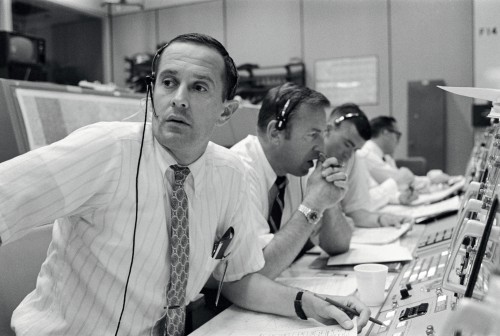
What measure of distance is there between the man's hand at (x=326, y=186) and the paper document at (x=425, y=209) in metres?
0.85

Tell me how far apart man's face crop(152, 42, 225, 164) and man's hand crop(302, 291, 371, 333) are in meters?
0.43

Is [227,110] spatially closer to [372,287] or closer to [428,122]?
[372,287]

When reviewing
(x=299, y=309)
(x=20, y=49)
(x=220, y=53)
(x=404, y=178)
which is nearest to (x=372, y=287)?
(x=299, y=309)

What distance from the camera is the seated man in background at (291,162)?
61.2 inches

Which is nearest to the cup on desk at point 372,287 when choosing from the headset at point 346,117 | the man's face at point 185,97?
the man's face at point 185,97

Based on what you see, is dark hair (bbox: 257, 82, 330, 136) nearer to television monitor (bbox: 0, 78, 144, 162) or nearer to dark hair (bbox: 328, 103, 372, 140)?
television monitor (bbox: 0, 78, 144, 162)

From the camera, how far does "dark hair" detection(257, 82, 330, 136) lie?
1.64 meters

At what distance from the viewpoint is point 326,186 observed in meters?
1.55

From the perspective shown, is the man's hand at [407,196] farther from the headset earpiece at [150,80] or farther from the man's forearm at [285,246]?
the headset earpiece at [150,80]

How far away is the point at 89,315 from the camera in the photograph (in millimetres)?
1029

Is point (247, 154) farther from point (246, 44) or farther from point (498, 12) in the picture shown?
point (246, 44)

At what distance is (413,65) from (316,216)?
15.8 ft

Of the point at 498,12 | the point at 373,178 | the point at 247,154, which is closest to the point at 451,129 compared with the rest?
the point at 498,12

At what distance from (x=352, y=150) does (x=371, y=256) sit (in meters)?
0.86
